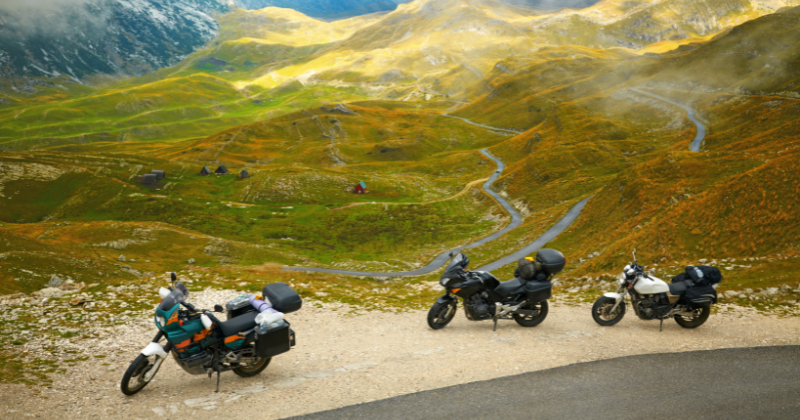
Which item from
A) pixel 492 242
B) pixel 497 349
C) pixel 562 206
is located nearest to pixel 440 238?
pixel 492 242

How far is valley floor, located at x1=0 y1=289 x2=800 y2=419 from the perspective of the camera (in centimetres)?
1099

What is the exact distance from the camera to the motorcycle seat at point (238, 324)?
12.2 meters

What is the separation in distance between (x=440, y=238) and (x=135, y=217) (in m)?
70.0

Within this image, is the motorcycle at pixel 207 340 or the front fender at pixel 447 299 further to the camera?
the front fender at pixel 447 299

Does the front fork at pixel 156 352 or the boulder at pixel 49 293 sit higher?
the front fork at pixel 156 352

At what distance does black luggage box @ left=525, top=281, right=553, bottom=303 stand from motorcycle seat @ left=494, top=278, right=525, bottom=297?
0.24 meters

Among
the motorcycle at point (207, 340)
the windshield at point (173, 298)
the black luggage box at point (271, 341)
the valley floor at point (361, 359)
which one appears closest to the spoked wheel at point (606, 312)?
the valley floor at point (361, 359)

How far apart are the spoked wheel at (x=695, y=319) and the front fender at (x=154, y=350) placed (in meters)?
18.8

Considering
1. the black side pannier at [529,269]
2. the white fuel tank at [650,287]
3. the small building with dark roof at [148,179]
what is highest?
the white fuel tank at [650,287]

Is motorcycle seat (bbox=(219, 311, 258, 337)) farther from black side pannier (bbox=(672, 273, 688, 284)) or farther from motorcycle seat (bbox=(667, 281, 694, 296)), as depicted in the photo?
black side pannier (bbox=(672, 273, 688, 284))

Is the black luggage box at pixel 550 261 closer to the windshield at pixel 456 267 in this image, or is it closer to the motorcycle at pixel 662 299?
the motorcycle at pixel 662 299

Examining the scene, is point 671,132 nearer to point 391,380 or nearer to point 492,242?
point 492,242

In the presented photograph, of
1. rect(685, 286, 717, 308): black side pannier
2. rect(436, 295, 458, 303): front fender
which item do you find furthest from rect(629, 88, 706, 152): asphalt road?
rect(436, 295, 458, 303): front fender

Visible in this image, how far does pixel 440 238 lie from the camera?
77688mm
